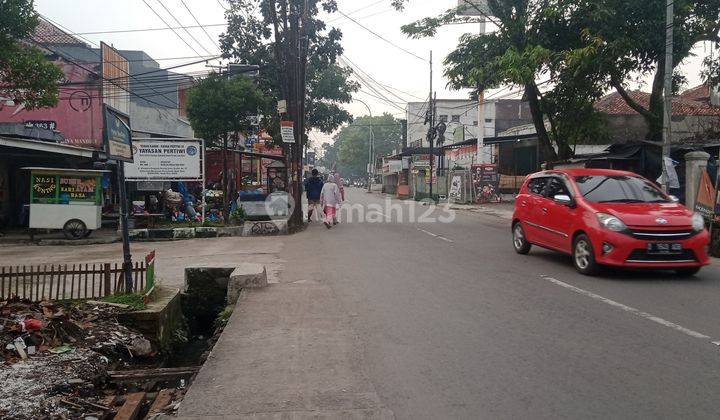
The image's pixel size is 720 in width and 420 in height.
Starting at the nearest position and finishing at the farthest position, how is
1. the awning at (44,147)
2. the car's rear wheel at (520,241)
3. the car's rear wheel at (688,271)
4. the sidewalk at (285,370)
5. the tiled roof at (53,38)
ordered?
the sidewalk at (285,370)
the car's rear wheel at (688,271)
the car's rear wheel at (520,241)
the awning at (44,147)
the tiled roof at (53,38)

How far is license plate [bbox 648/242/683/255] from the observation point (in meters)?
7.80

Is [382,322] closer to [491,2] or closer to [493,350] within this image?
[493,350]

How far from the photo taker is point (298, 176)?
18094mm

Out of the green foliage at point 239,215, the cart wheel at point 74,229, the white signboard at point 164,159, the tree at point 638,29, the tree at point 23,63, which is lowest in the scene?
the cart wheel at point 74,229

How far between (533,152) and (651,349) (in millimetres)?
31138

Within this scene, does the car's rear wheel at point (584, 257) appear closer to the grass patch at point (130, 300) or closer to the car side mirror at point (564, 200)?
the car side mirror at point (564, 200)

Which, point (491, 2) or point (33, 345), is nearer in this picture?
point (33, 345)

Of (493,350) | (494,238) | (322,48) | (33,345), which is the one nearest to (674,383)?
(493,350)

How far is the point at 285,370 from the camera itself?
443 cm

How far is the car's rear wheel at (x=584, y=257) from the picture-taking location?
8234 mm

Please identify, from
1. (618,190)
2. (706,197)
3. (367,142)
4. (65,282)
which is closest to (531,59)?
(706,197)

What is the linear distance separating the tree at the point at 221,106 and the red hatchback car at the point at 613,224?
36.6ft

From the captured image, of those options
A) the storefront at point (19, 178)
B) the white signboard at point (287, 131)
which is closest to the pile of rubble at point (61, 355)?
the white signboard at point (287, 131)

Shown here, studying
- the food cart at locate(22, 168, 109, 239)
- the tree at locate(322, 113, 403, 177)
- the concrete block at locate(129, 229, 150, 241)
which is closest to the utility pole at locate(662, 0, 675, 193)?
the concrete block at locate(129, 229, 150, 241)
